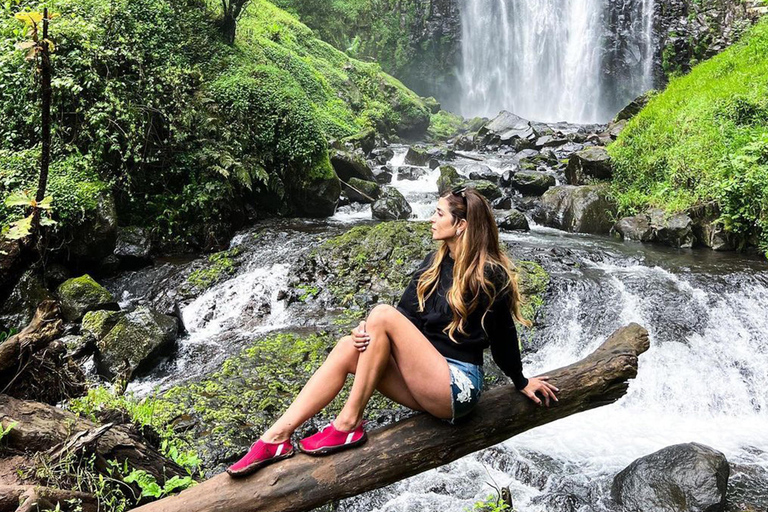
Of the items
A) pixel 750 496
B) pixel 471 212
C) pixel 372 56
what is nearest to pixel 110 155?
pixel 471 212

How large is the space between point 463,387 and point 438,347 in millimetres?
307

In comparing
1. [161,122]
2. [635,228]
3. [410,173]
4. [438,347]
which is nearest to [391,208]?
[410,173]

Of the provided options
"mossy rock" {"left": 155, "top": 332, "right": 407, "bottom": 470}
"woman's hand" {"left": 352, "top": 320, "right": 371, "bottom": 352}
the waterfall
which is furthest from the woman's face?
the waterfall

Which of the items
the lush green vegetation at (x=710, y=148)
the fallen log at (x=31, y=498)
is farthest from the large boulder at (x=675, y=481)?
the lush green vegetation at (x=710, y=148)

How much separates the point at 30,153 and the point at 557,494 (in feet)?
30.5

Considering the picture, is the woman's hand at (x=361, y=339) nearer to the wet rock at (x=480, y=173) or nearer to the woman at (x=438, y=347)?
the woman at (x=438, y=347)

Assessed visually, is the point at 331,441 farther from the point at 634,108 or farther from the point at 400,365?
the point at 634,108

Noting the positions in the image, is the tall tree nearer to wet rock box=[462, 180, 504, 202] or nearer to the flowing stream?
the flowing stream

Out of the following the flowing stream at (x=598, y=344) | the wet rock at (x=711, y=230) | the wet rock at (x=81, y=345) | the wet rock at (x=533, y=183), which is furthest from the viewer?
the wet rock at (x=533, y=183)

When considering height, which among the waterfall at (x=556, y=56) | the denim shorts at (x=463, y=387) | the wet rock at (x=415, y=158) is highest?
the waterfall at (x=556, y=56)

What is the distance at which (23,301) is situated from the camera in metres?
7.38

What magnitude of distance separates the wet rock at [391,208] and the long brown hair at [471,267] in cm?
912

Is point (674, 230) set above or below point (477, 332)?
below

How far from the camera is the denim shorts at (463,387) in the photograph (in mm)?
2771
